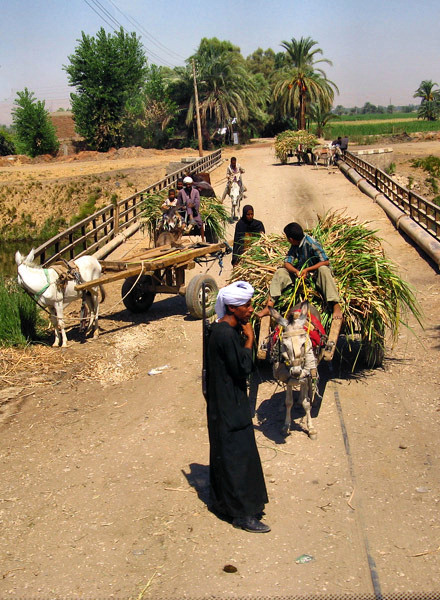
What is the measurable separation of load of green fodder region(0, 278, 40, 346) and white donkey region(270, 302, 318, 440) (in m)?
5.32

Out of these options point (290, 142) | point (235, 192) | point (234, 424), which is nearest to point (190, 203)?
point (235, 192)

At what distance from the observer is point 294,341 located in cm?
667

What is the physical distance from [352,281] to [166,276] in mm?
4594

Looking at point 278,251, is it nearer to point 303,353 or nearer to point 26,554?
point 303,353

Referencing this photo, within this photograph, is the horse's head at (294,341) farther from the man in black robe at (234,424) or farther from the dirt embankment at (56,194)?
the dirt embankment at (56,194)

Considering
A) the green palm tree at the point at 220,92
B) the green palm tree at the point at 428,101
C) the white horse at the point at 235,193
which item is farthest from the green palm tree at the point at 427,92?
the white horse at the point at 235,193

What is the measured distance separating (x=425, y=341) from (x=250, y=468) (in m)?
5.57

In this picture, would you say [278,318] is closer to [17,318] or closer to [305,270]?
[305,270]

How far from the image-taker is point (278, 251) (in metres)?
9.08

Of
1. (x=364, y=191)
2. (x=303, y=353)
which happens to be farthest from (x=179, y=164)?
(x=303, y=353)

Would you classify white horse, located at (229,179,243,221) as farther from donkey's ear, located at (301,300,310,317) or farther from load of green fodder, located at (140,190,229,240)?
donkey's ear, located at (301,300,310,317)

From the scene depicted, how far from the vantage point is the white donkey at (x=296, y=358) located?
6.65m

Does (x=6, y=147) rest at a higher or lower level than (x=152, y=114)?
lower

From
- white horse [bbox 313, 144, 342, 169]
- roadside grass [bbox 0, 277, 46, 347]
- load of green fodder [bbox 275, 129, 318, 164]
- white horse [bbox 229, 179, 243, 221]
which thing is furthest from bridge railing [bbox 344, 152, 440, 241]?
roadside grass [bbox 0, 277, 46, 347]
